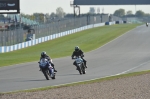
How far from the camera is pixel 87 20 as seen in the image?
94.7m

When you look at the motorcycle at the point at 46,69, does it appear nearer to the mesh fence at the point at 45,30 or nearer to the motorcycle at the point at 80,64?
the motorcycle at the point at 80,64

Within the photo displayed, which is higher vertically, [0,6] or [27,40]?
[0,6]

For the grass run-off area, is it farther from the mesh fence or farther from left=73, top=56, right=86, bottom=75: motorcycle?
left=73, top=56, right=86, bottom=75: motorcycle

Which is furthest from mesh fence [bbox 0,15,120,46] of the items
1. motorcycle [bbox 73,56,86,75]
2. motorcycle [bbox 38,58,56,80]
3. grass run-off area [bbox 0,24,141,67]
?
motorcycle [bbox 38,58,56,80]

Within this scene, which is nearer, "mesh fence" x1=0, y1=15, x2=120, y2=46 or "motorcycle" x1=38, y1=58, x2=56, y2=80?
"motorcycle" x1=38, y1=58, x2=56, y2=80

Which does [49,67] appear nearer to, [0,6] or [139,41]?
[0,6]

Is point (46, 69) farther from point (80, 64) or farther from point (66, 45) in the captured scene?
point (66, 45)

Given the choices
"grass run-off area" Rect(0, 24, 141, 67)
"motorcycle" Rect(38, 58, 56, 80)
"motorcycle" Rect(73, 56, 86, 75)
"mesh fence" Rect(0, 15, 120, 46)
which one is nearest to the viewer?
"motorcycle" Rect(38, 58, 56, 80)

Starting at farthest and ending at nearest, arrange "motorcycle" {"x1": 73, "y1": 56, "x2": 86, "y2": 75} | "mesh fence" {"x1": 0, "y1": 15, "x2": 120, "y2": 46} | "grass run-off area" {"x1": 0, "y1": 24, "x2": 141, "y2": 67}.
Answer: "mesh fence" {"x1": 0, "y1": 15, "x2": 120, "y2": 46}
"grass run-off area" {"x1": 0, "y1": 24, "x2": 141, "y2": 67}
"motorcycle" {"x1": 73, "y1": 56, "x2": 86, "y2": 75}

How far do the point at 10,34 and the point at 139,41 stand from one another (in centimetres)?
1841

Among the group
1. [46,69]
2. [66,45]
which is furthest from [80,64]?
[66,45]

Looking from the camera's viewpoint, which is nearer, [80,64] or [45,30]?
[80,64]

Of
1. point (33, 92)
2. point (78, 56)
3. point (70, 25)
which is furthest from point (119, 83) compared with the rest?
point (70, 25)

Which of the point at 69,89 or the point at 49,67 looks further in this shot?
the point at 49,67
